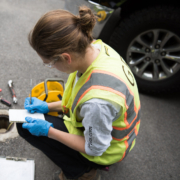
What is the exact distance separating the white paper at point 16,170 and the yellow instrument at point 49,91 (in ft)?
1.62

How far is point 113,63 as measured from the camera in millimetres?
1180

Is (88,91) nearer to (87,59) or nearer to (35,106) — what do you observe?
(87,59)

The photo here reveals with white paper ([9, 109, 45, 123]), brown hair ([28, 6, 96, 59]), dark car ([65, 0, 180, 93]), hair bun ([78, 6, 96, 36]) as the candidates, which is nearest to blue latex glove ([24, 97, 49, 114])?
white paper ([9, 109, 45, 123])

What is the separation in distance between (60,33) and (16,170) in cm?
115

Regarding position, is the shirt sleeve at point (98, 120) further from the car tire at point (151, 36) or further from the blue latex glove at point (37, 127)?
the car tire at point (151, 36)

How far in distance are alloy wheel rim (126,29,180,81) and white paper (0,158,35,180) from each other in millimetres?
1718

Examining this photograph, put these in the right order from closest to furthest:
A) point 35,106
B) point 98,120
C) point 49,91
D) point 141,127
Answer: point 98,120
point 35,106
point 49,91
point 141,127

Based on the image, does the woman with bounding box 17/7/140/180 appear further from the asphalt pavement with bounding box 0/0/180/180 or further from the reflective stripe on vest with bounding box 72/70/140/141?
the asphalt pavement with bounding box 0/0/180/180

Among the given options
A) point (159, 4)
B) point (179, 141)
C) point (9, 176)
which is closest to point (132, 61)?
point (159, 4)

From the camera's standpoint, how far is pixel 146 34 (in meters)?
2.42

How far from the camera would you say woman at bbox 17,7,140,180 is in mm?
1035

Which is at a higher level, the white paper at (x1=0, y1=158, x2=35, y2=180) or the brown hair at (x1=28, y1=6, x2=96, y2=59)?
the brown hair at (x1=28, y1=6, x2=96, y2=59)

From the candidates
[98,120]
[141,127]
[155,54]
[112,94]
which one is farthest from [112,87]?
[155,54]

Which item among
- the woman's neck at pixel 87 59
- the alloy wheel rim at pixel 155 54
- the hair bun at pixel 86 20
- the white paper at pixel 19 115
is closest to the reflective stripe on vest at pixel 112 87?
the woman's neck at pixel 87 59
